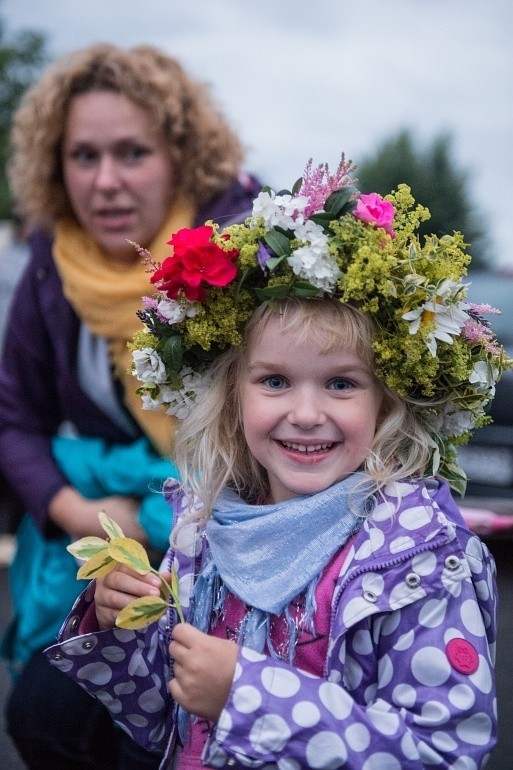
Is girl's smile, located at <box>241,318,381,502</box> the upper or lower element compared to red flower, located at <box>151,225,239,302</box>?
lower

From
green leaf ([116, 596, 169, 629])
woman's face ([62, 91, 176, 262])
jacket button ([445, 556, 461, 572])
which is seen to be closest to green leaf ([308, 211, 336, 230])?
jacket button ([445, 556, 461, 572])

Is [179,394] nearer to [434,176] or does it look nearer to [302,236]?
[302,236]

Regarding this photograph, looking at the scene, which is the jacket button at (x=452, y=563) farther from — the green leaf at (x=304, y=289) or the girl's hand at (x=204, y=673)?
the green leaf at (x=304, y=289)

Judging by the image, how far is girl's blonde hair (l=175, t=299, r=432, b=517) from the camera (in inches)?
75.4

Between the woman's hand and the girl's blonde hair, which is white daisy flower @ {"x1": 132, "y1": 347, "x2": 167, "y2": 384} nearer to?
the girl's blonde hair

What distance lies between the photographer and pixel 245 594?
A: 1.96 metres

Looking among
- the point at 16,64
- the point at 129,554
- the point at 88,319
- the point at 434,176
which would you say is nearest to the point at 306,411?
the point at 129,554

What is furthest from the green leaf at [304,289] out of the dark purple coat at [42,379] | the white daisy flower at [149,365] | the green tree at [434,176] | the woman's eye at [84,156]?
the green tree at [434,176]

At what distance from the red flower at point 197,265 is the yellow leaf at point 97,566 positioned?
0.54 m

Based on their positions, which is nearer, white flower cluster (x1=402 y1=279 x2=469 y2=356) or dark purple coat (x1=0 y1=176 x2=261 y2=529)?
white flower cluster (x1=402 y1=279 x2=469 y2=356)

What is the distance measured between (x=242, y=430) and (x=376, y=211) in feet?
2.00

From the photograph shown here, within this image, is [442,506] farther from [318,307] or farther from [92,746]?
[92,746]

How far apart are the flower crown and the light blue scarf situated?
0.22 meters

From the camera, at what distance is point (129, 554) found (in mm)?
1891
